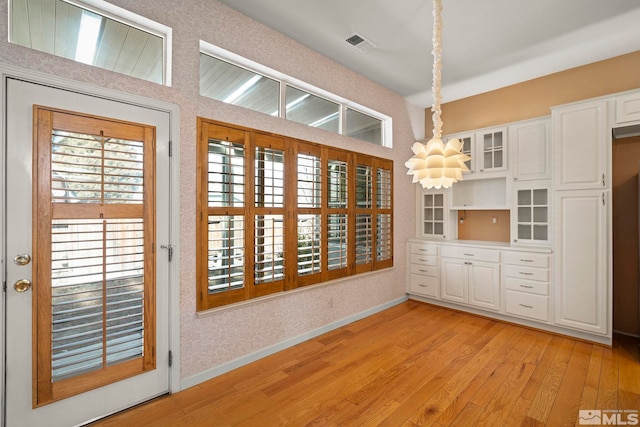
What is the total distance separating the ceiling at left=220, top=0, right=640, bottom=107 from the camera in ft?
8.36

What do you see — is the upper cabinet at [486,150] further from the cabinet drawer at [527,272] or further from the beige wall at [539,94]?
the cabinet drawer at [527,272]

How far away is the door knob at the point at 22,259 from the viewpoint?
1.71 meters

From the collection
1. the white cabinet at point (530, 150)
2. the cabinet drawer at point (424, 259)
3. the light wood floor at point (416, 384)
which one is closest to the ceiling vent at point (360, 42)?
the white cabinet at point (530, 150)

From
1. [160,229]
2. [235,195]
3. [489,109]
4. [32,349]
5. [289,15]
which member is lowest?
[32,349]

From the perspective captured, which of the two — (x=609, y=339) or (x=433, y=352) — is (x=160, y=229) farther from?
(x=609, y=339)

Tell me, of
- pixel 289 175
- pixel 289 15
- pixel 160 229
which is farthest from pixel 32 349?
pixel 289 15

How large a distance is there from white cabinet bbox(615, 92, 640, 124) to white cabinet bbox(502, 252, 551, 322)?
155cm

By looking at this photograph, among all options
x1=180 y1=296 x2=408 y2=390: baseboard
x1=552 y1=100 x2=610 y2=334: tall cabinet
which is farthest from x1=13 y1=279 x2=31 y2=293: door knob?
x1=552 y1=100 x2=610 y2=334: tall cabinet

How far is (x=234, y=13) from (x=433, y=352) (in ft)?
11.9

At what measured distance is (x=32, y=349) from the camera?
1739 millimetres

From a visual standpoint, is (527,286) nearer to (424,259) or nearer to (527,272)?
(527,272)

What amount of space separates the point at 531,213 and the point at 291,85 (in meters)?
3.29

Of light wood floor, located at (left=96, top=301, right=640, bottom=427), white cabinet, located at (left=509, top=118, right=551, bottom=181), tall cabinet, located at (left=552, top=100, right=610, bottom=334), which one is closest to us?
light wood floor, located at (left=96, top=301, right=640, bottom=427)

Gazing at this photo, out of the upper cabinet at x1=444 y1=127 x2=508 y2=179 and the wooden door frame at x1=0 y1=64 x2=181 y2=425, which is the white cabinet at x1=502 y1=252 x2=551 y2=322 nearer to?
the upper cabinet at x1=444 y1=127 x2=508 y2=179
